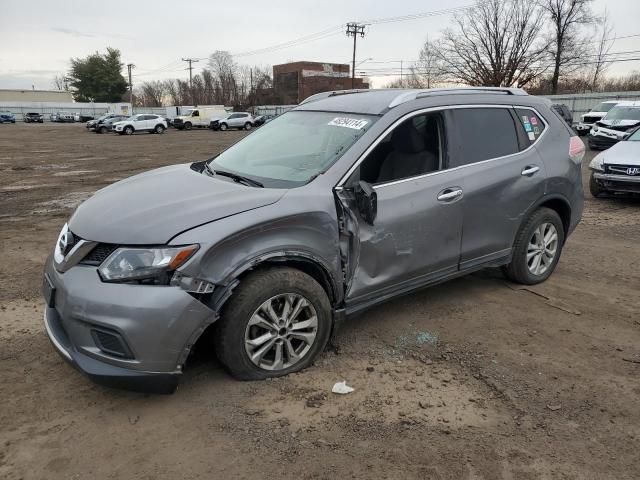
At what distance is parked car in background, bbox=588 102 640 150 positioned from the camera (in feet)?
58.0

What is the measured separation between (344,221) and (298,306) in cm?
64

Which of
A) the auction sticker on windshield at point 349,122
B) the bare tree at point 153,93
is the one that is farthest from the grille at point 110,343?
the bare tree at point 153,93

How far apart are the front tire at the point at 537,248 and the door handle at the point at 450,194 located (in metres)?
1.02

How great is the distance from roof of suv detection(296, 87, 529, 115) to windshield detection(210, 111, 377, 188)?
0.10 meters

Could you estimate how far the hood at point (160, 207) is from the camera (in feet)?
9.43

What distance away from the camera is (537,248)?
482 cm

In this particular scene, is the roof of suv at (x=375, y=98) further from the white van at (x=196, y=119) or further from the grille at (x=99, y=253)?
the white van at (x=196, y=119)

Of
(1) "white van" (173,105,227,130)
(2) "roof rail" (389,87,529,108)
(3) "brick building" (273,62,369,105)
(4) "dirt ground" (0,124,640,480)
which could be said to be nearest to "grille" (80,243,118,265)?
(4) "dirt ground" (0,124,640,480)

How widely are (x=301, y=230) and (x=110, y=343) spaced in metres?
1.26

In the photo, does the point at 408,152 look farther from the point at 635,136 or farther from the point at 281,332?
the point at 635,136

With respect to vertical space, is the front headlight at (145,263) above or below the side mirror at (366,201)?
below

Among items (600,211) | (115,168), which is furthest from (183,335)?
(115,168)

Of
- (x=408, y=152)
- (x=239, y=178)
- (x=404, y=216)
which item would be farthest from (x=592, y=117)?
(x=239, y=178)

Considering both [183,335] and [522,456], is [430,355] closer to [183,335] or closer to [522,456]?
[522,456]
